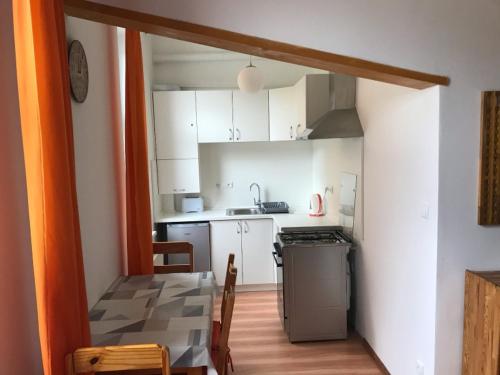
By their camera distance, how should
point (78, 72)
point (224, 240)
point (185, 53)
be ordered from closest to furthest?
1. point (78, 72)
2. point (224, 240)
3. point (185, 53)

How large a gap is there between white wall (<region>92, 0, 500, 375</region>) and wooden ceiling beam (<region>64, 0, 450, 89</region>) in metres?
0.04

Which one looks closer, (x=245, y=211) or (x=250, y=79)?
(x=250, y=79)

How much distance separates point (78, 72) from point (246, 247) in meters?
2.69

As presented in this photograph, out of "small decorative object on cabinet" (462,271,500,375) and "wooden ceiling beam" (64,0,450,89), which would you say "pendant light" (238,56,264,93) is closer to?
"wooden ceiling beam" (64,0,450,89)

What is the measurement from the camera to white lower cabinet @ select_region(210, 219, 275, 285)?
4.20 m

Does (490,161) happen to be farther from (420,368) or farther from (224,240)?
(224,240)

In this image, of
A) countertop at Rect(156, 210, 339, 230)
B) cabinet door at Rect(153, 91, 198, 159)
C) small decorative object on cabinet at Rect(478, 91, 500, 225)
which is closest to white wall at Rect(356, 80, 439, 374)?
small decorative object on cabinet at Rect(478, 91, 500, 225)

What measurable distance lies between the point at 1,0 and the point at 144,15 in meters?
0.51

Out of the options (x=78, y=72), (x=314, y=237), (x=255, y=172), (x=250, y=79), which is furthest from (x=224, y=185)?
(x=78, y=72)

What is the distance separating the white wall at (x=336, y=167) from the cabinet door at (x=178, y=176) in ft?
4.68

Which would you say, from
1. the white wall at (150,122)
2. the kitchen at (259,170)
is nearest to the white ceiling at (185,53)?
the kitchen at (259,170)

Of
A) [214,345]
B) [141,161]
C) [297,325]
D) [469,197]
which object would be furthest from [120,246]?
[469,197]

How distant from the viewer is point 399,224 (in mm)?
2391

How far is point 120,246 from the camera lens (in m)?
2.80
